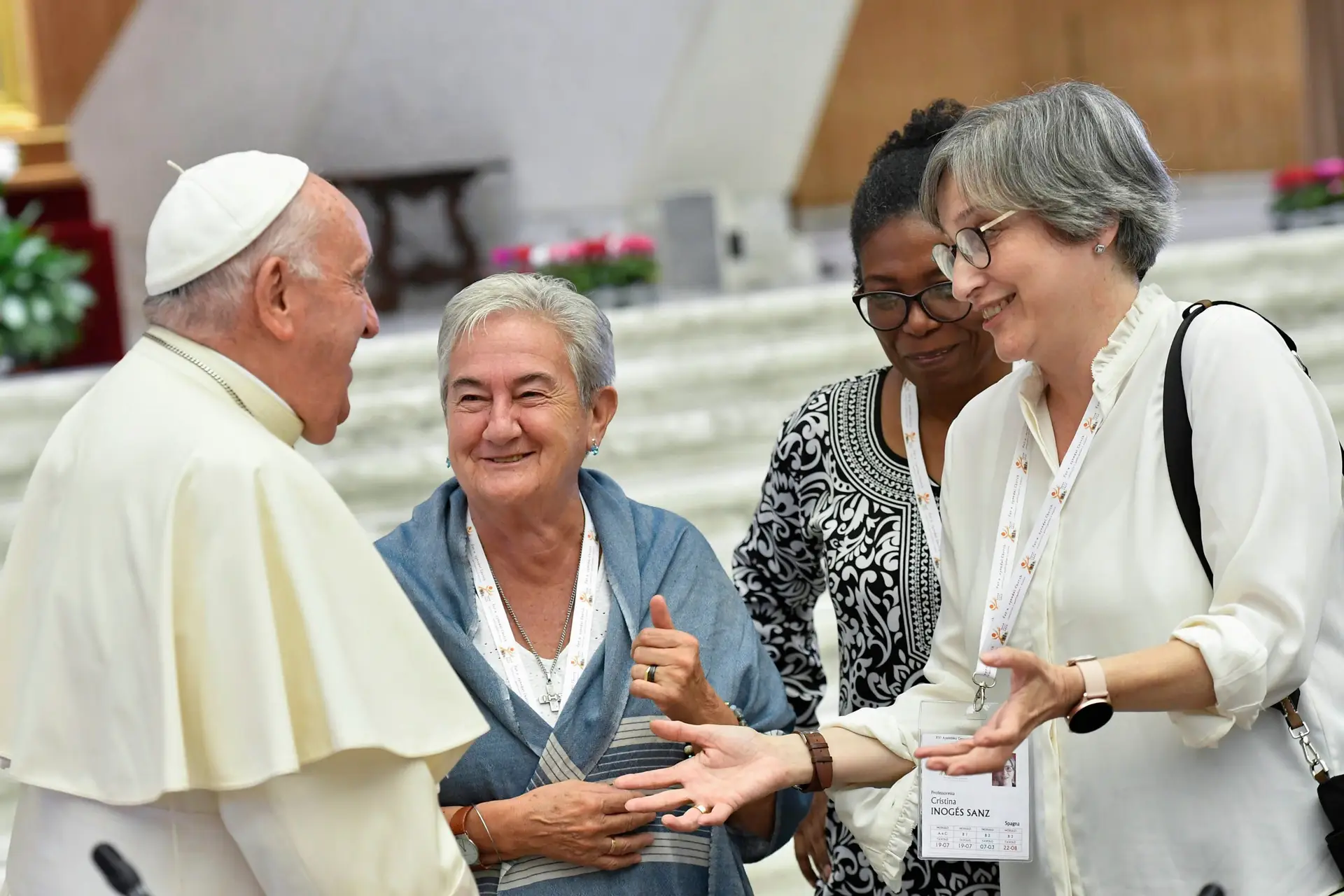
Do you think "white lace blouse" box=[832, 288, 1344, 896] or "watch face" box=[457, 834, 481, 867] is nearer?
"white lace blouse" box=[832, 288, 1344, 896]

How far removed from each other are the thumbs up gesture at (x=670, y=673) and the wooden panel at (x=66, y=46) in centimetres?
889

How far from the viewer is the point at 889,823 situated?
78.8 inches

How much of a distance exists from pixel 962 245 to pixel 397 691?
0.83 m

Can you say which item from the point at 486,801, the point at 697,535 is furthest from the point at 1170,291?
the point at 486,801

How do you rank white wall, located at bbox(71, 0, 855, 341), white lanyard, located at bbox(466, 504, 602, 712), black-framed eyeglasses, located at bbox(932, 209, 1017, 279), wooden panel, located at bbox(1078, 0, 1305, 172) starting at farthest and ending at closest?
1. wooden panel, located at bbox(1078, 0, 1305, 172)
2. white wall, located at bbox(71, 0, 855, 341)
3. white lanyard, located at bbox(466, 504, 602, 712)
4. black-framed eyeglasses, located at bbox(932, 209, 1017, 279)

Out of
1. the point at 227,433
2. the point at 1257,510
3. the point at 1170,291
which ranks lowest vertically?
the point at 1170,291

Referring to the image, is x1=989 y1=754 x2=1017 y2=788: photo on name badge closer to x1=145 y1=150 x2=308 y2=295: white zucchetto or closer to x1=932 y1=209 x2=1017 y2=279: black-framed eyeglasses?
x1=932 y1=209 x2=1017 y2=279: black-framed eyeglasses

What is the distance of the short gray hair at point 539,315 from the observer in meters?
2.15

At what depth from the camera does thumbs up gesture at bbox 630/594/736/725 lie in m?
1.96

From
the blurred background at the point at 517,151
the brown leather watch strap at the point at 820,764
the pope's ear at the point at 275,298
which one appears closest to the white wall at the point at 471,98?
the blurred background at the point at 517,151

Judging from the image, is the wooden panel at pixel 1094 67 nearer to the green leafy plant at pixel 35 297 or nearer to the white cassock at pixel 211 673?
the green leafy plant at pixel 35 297

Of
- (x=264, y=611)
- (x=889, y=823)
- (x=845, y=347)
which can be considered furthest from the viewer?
(x=845, y=347)

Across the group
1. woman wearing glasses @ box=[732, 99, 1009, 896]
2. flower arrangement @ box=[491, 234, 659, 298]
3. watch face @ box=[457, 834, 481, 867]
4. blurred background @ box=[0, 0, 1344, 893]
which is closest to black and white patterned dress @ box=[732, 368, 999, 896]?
woman wearing glasses @ box=[732, 99, 1009, 896]

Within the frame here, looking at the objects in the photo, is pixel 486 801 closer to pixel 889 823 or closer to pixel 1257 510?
pixel 889 823
